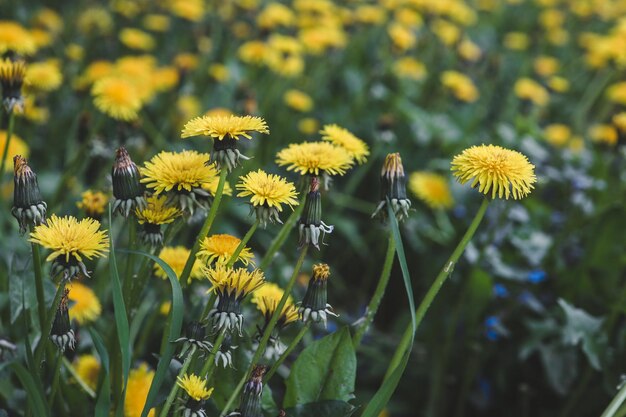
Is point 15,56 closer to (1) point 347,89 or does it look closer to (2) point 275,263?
(2) point 275,263

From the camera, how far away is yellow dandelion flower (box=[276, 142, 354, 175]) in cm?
123

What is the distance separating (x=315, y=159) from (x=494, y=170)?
307 mm

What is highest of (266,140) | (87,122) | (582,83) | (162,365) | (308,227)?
(582,83)

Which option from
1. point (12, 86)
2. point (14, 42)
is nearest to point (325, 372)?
point (12, 86)

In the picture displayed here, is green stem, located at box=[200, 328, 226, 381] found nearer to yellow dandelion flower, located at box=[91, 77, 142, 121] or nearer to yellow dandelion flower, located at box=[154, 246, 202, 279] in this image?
yellow dandelion flower, located at box=[154, 246, 202, 279]

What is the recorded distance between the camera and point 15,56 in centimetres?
210

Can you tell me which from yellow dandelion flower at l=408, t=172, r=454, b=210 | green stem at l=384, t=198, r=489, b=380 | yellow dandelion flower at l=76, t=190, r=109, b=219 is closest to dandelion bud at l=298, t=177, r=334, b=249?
green stem at l=384, t=198, r=489, b=380

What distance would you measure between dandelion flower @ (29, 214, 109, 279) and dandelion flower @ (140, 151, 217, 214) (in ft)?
0.43

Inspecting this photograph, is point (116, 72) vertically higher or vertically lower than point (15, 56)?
higher

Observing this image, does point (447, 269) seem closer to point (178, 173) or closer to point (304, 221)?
point (304, 221)

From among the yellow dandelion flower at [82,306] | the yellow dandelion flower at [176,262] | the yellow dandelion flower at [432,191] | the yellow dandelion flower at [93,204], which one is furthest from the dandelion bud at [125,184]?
the yellow dandelion flower at [432,191]

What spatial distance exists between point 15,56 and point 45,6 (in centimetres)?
238

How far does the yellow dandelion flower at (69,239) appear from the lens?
1017 millimetres

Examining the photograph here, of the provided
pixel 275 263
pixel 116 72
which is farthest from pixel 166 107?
pixel 275 263
